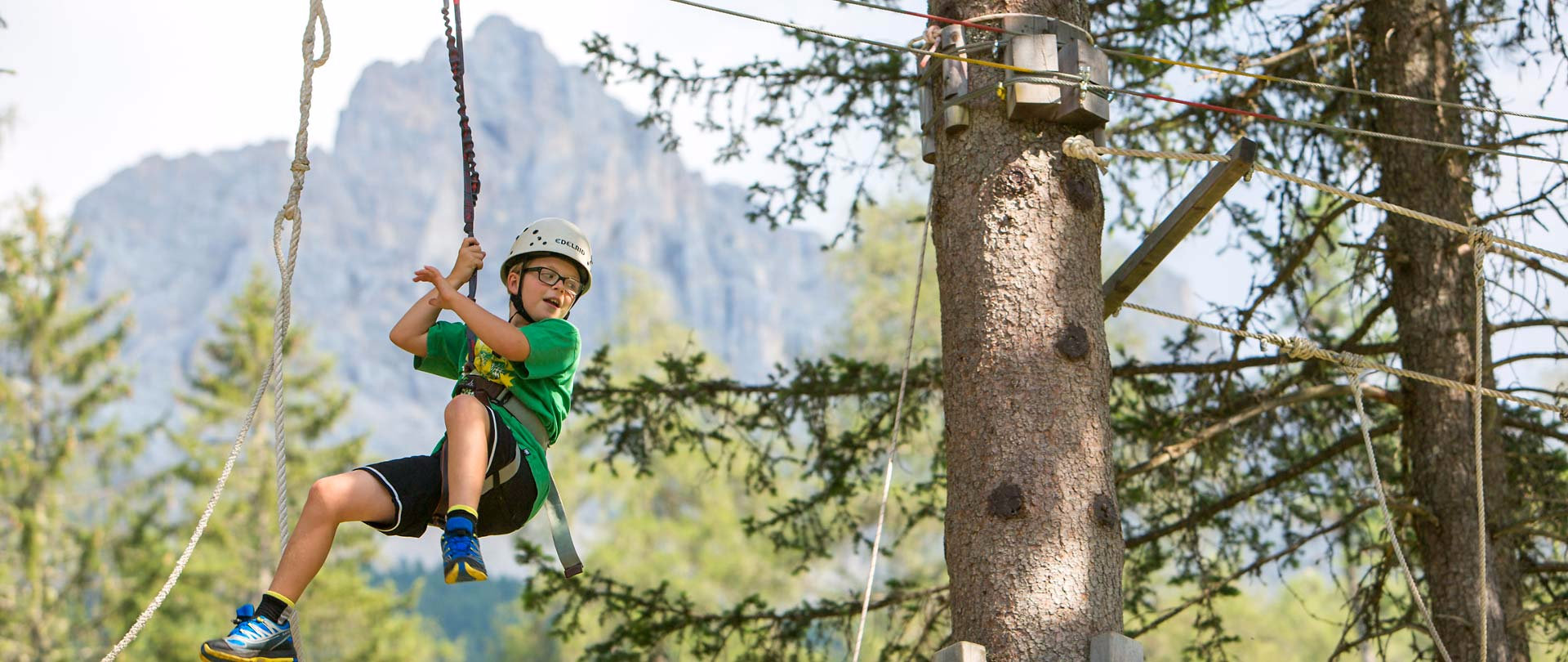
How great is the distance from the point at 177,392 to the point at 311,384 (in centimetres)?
243

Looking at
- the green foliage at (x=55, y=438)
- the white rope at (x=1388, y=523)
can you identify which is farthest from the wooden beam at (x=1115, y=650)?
the green foliage at (x=55, y=438)

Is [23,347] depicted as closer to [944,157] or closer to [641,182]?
[944,157]

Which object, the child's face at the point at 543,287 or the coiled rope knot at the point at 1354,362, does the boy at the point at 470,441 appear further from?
the coiled rope knot at the point at 1354,362

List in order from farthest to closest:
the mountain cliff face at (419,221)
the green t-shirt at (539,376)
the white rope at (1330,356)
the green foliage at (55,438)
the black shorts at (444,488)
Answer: the mountain cliff face at (419,221)
the green foliage at (55,438)
the white rope at (1330,356)
the green t-shirt at (539,376)
the black shorts at (444,488)

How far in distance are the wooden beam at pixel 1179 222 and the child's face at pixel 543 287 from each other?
1.64m

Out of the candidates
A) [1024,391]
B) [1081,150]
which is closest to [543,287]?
[1024,391]

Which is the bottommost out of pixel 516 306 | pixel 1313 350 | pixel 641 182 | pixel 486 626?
pixel 516 306

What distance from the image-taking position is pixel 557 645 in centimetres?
3597

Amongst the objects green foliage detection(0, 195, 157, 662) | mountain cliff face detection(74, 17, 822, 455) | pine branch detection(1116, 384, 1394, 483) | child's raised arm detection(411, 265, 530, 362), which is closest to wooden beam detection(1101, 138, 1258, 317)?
pine branch detection(1116, 384, 1394, 483)

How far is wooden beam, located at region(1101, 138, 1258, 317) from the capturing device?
13.0 feet

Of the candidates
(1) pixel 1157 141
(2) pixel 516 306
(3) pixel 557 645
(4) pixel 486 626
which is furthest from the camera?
(4) pixel 486 626

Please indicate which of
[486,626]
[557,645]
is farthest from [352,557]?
[486,626]

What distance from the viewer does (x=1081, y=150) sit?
3.90 metres

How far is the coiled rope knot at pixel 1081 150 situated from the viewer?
3893mm
